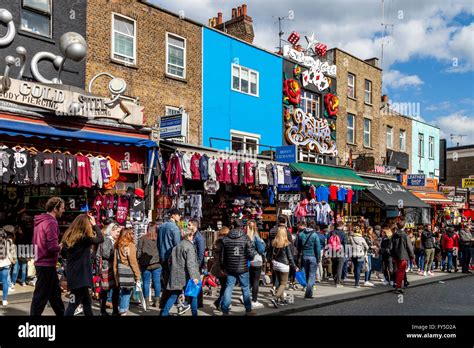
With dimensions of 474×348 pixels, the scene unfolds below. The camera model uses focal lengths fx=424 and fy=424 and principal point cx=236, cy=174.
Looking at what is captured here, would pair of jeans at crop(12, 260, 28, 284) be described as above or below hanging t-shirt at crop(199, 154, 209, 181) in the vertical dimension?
below

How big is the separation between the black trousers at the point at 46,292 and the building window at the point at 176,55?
11.1 metres

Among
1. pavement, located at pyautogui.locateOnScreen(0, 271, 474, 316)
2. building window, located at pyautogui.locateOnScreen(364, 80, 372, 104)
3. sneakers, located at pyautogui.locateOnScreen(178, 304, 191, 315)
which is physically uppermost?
building window, located at pyautogui.locateOnScreen(364, 80, 372, 104)

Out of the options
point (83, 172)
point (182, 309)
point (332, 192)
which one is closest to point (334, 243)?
point (182, 309)

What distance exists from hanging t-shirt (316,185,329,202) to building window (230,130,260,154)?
10.6ft

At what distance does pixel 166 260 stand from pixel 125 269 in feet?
3.57

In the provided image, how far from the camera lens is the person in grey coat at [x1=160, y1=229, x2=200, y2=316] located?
7.00 metres

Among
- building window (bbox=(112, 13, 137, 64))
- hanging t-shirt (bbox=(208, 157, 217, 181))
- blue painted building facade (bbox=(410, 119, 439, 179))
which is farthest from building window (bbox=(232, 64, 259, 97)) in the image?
blue painted building facade (bbox=(410, 119, 439, 179))

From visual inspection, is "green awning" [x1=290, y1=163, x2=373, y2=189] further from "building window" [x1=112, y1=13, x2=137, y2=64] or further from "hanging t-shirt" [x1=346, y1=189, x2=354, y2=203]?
"building window" [x1=112, y1=13, x2=137, y2=64]

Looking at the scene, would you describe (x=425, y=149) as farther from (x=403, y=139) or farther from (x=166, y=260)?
(x=166, y=260)

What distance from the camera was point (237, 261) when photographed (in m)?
7.99

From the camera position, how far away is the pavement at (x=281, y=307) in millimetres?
8469

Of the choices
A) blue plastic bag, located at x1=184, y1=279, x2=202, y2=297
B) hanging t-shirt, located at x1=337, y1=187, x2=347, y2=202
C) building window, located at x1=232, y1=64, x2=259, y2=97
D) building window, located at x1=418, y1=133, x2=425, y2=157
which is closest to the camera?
blue plastic bag, located at x1=184, y1=279, x2=202, y2=297

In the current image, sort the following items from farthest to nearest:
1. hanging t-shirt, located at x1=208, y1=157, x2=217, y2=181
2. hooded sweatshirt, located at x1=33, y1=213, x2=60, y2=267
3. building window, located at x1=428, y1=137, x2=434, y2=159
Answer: building window, located at x1=428, y1=137, x2=434, y2=159
hanging t-shirt, located at x1=208, y1=157, x2=217, y2=181
hooded sweatshirt, located at x1=33, y1=213, x2=60, y2=267

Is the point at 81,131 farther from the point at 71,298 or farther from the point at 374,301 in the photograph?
the point at 374,301
